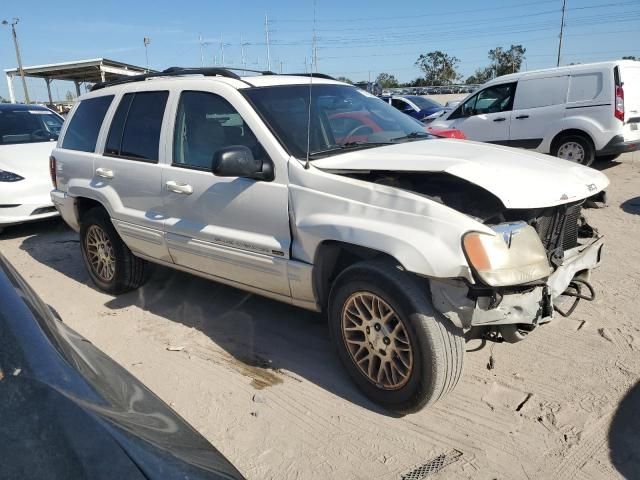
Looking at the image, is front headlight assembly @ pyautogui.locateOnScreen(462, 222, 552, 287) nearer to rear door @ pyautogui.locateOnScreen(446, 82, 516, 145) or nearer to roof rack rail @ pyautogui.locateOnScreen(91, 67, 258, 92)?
roof rack rail @ pyautogui.locateOnScreen(91, 67, 258, 92)

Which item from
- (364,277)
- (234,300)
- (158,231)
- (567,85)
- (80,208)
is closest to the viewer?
(364,277)

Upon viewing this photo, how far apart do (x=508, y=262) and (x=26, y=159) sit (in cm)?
719

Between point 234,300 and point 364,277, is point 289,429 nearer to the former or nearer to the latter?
point 364,277

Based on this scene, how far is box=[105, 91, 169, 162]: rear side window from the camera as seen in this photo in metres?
4.20

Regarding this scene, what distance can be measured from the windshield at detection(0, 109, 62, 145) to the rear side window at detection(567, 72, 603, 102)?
8939 millimetres

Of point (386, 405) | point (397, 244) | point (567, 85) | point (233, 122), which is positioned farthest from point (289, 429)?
point (567, 85)

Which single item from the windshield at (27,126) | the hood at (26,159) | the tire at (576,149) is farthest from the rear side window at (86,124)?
the tire at (576,149)

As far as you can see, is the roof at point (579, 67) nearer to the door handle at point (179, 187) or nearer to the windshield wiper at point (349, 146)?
the windshield wiper at point (349, 146)

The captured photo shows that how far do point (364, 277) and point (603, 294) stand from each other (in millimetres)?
2535

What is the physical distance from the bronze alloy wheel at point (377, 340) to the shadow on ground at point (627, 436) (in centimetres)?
107

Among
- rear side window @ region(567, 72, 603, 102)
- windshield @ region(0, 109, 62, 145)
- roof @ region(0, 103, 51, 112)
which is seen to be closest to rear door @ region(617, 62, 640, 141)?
rear side window @ region(567, 72, 603, 102)

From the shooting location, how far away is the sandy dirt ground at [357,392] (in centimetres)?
261

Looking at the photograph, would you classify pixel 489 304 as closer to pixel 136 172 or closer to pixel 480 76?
pixel 136 172

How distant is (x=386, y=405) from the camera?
2.99 metres
